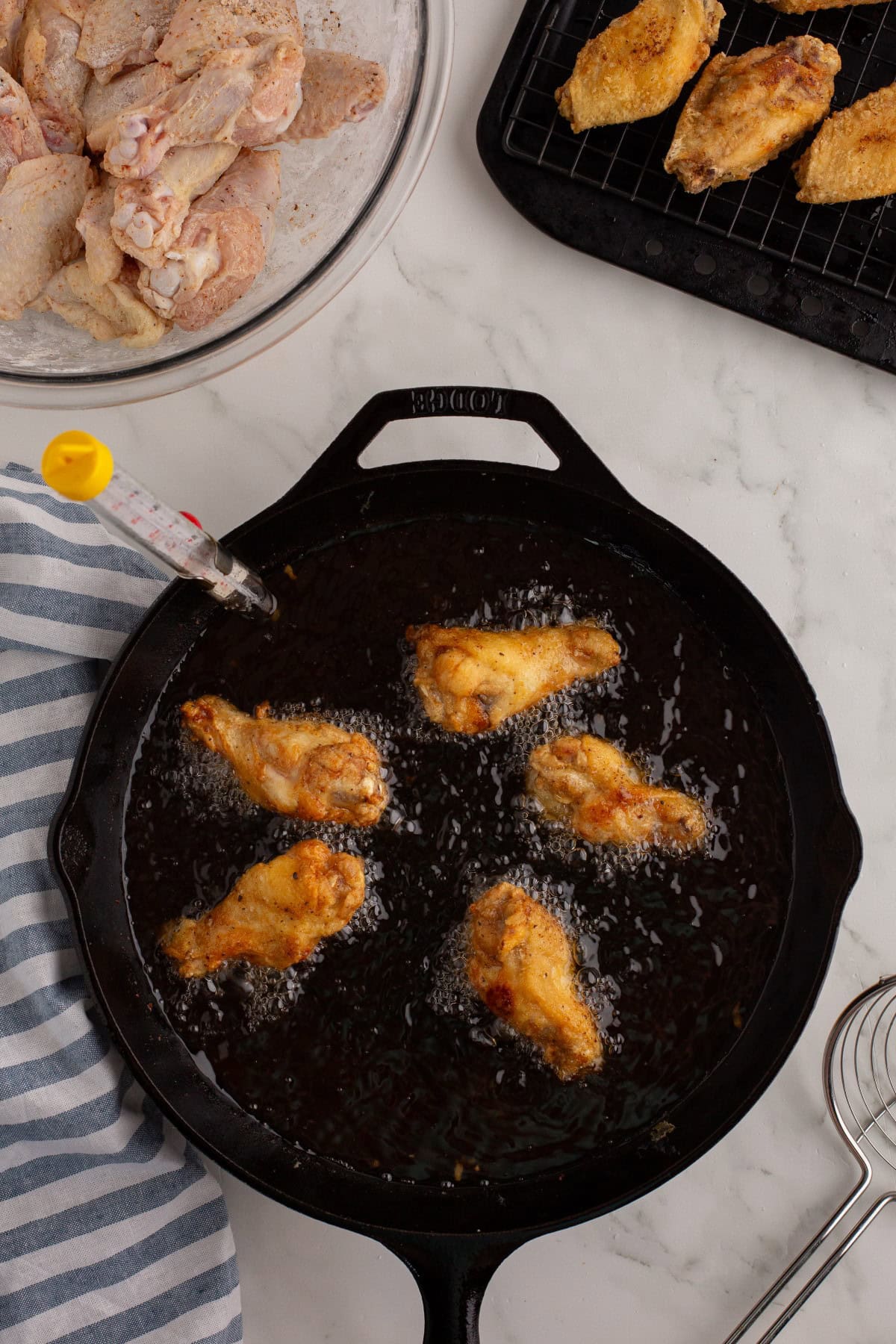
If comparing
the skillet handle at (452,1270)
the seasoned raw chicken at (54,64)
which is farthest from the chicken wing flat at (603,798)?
the seasoned raw chicken at (54,64)

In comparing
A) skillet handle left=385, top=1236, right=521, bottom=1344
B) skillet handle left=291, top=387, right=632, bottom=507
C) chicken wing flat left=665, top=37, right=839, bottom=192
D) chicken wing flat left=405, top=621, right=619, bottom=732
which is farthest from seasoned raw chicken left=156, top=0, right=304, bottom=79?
skillet handle left=385, top=1236, right=521, bottom=1344

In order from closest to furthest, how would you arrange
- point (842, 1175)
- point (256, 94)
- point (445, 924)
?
point (256, 94) < point (445, 924) < point (842, 1175)

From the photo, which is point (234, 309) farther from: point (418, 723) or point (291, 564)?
point (418, 723)

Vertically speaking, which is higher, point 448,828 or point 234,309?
point 234,309

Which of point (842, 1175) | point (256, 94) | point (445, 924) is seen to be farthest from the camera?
point (842, 1175)

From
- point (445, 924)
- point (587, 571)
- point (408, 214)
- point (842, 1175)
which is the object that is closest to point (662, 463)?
point (587, 571)

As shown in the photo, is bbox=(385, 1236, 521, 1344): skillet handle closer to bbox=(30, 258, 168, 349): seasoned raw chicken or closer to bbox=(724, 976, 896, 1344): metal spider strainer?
bbox=(724, 976, 896, 1344): metal spider strainer

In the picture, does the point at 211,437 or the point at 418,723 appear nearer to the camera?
the point at 418,723
